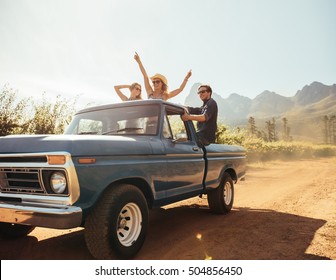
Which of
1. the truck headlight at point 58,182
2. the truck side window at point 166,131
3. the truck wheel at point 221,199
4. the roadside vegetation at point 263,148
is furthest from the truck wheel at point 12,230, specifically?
the roadside vegetation at point 263,148

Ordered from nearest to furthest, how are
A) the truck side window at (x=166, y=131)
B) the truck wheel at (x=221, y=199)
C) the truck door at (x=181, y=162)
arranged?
the truck door at (x=181, y=162) → the truck side window at (x=166, y=131) → the truck wheel at (x=221, y=199)

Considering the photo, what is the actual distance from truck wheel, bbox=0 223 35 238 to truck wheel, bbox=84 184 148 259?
5.82 ft

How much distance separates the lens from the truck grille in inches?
121

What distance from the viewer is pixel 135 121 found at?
13.9 ft

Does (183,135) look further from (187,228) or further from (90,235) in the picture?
(90,235)

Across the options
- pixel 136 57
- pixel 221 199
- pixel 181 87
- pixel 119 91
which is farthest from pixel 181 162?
pixel 136 57

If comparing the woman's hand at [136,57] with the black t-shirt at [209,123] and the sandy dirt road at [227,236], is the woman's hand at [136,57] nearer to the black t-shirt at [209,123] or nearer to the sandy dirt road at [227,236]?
the black t-shirt at [209,123]

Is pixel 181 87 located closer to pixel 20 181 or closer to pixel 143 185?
pixel 143 185

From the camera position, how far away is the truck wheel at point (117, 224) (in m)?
3.05

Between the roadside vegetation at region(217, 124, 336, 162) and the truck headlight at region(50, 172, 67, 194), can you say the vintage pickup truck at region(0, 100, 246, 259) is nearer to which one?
the truck headlight at region(50, 172, 67, 194)

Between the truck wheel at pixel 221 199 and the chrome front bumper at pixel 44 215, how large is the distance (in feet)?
11.6

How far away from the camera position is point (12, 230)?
13.8 feet

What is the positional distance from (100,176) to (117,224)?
22.8 inches

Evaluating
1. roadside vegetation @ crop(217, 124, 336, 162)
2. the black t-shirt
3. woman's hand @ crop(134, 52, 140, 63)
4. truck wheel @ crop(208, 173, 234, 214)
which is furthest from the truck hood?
roadside vegetation @ crop(217, 124, 336, 162)
